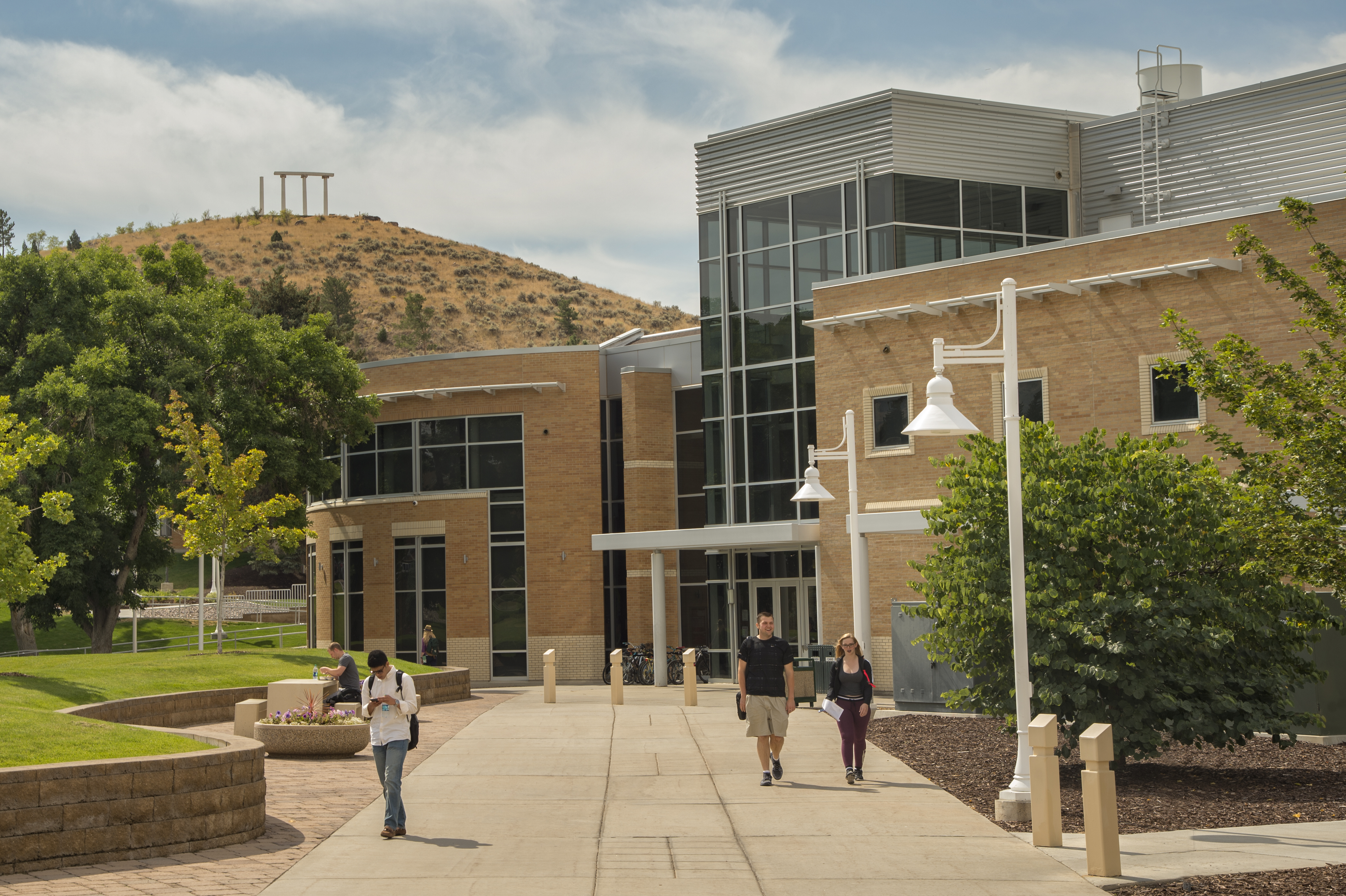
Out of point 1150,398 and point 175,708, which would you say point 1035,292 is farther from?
point 175,708

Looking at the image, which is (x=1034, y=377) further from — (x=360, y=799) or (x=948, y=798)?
(x=360, y=799)

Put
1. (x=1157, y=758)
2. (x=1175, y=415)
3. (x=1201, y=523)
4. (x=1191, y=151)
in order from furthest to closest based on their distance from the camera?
1. (x=1191, y=151)
2. (x=1175, y=415)
3. (x=1157, y=758)
4. (x=1201, y=523)

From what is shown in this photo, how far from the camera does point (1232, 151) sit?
106ft

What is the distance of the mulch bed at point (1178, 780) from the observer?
464 inches

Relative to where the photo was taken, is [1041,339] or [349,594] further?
[349,594]

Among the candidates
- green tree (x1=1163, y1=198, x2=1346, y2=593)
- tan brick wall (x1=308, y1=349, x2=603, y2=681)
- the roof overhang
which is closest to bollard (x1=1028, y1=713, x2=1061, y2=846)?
green tree (x1=1163, y1=198, x2=1346, y2=593)

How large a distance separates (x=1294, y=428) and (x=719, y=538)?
858 inches

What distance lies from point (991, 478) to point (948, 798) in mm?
3388

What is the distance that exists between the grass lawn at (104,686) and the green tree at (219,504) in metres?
2.94

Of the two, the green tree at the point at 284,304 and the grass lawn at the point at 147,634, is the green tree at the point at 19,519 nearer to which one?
the grass lawn at the point at 147,634

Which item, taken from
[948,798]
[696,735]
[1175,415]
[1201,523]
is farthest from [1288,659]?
[1175,415]

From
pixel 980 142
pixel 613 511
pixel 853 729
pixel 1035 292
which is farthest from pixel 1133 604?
pixel 613 511

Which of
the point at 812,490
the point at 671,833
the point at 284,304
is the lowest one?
the point at 671,833

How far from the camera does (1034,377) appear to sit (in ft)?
85.3
